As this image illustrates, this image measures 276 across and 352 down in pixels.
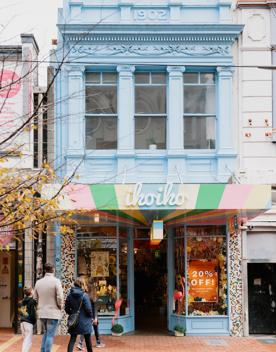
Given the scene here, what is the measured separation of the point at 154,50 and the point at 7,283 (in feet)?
25.8

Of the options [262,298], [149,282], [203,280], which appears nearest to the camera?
[203,280]

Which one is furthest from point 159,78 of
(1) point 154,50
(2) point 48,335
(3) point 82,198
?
(2) point 48,335

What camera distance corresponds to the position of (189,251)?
60.1 ft

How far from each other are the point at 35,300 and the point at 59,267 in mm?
4704

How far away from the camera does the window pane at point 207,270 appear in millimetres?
18203

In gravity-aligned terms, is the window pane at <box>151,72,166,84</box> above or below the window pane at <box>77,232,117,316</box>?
above

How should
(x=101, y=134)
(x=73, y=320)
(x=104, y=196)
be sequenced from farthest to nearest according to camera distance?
(x=101, y=134) < (x=104, y=196) < (x=73, y=320)

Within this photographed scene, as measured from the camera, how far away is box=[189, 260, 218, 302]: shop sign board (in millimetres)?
18266

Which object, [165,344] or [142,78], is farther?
[142,78]

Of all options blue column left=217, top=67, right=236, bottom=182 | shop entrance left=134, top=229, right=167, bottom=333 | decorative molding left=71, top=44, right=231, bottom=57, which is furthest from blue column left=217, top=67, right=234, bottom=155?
shop entrance left=134, top=229, right=167, bottom=333

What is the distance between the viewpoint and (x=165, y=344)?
54.7ft

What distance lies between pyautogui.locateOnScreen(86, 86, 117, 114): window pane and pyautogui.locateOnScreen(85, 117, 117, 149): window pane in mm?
239

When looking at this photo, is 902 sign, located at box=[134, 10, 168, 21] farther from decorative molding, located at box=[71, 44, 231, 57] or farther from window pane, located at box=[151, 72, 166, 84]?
window pane, located at box=[151, 72, 166, 84]

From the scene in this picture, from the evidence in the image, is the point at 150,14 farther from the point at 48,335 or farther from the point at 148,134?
the point at 48,335
